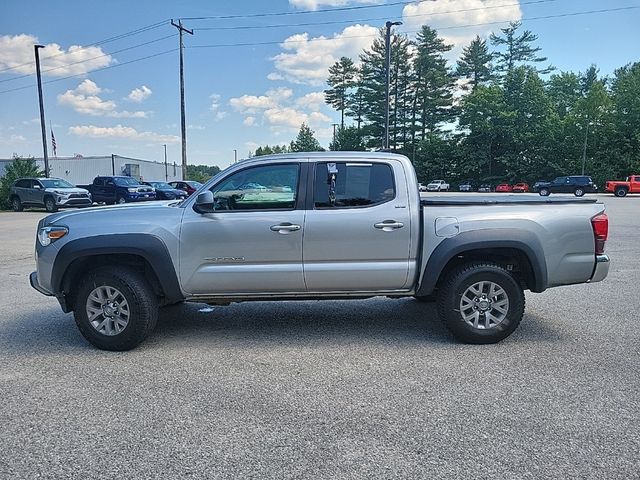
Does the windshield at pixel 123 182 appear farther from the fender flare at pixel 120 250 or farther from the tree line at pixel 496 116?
the tree line at pixel 496 116

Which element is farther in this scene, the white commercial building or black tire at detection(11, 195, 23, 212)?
the white commercial building

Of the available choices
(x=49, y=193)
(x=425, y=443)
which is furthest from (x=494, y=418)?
(x=49, y=193)

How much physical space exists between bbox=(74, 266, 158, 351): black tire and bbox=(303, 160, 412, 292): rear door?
156cm

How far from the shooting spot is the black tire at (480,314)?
478cm

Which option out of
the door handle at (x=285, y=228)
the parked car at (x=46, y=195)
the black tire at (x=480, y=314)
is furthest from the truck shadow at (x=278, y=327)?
the parked car at (x=46, y=195)

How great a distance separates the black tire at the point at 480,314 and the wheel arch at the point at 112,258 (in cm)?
260

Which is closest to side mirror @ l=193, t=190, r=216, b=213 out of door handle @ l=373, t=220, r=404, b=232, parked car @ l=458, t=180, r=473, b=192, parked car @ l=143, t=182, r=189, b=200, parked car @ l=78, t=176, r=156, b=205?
door handle @ l=373, t=220, r=404, b=232

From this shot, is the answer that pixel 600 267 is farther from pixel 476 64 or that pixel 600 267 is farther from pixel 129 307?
pixel 476 64

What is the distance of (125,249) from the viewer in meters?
4.61

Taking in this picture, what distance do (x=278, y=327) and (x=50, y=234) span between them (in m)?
2.47

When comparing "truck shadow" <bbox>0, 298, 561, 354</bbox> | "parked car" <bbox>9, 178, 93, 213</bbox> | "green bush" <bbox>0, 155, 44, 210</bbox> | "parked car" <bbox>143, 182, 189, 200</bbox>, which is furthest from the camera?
"parked car" <bbox>143, 182, 189, 200</bbox>

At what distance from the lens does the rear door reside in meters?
4.72

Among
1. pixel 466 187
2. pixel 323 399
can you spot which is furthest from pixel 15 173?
pixel 466 187

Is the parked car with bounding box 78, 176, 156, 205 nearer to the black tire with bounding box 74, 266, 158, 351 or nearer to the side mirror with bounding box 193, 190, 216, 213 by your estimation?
the black tire with bounding box 74, 266, 158, 351
